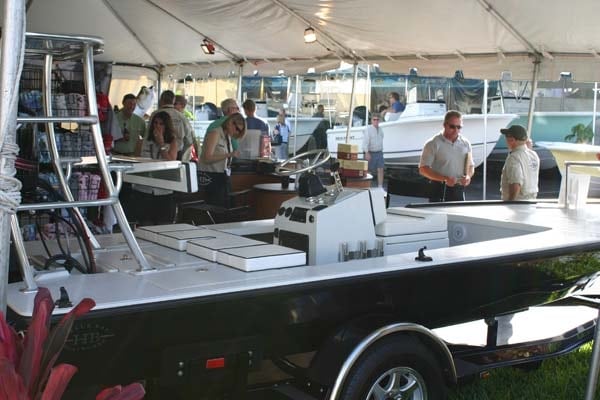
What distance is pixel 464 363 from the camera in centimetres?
347

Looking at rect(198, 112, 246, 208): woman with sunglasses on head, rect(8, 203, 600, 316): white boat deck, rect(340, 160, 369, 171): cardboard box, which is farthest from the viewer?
rect(340, 160, 369, 171): cardboard box

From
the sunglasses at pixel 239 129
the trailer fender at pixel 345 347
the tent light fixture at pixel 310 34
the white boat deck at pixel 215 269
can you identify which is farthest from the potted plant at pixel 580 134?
the trailer fender at pixel 345 347

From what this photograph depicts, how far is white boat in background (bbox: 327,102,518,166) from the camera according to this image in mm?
14391

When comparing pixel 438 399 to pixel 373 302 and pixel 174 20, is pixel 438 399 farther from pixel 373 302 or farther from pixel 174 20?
pixel 174 20

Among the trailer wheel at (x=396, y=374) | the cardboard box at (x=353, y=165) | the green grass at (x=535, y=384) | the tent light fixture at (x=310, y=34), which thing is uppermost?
the tent light fixture at (x=310, y=34)

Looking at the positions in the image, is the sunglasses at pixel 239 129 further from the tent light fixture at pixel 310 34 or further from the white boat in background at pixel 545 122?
the white boat in background at pixel 545 122

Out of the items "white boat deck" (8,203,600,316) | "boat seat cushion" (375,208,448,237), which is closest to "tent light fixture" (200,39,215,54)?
"white boat deck" (8,203,600,316)

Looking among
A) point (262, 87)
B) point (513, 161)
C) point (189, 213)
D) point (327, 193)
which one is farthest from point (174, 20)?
point (262, 87)

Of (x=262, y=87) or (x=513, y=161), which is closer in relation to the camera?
(x=513, y=161)

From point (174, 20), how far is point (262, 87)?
957 cm

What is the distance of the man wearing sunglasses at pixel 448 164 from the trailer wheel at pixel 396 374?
154 inches

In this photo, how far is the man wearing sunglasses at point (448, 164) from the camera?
6.83m

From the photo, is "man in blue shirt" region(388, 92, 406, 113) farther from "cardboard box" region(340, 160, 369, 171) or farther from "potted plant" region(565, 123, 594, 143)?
"cardboard box" region(340, 160, 369, 171)

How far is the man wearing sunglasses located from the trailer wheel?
154 inches
